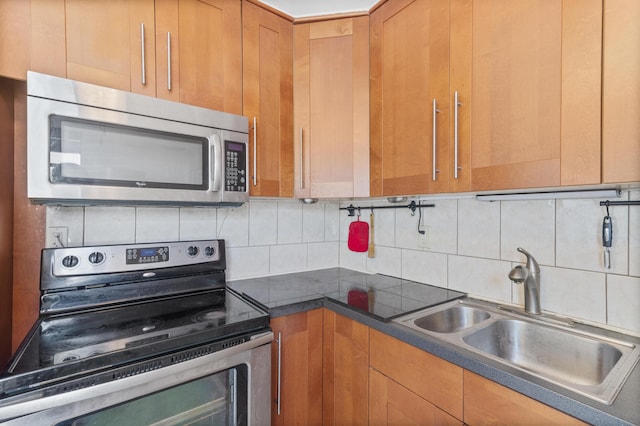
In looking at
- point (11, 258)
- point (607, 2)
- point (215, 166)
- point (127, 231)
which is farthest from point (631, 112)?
point (11, 258)

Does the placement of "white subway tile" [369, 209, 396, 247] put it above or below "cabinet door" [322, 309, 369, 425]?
above

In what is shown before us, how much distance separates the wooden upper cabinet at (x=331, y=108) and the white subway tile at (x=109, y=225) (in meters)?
0.80

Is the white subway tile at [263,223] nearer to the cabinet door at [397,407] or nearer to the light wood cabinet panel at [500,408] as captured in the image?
the cabinet door at [397,407]

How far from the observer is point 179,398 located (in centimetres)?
99

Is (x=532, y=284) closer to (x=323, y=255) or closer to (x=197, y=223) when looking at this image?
(x=323, y=255)

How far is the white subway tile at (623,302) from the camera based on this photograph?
0.97 m

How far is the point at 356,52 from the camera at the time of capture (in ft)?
4.90

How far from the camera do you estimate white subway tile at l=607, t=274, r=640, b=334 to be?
3.17 feet

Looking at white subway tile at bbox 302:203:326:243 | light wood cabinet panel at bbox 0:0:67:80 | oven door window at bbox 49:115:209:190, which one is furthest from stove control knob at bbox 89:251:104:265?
white subway tile at bbox 302:203:326:243

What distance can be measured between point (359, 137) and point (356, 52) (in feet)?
1.40

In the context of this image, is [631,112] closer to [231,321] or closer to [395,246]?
[395,246]

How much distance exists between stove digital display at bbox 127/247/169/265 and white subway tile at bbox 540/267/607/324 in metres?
1.59

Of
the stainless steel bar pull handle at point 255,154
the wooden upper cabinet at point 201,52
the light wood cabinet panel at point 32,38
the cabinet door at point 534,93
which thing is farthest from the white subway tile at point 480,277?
the light wood cabinet panel at point 32,38

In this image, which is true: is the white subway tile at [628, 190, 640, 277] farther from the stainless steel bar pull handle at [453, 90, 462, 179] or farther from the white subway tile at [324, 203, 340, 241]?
Answer: the white subway tile at [324, 203, 340, 241]
